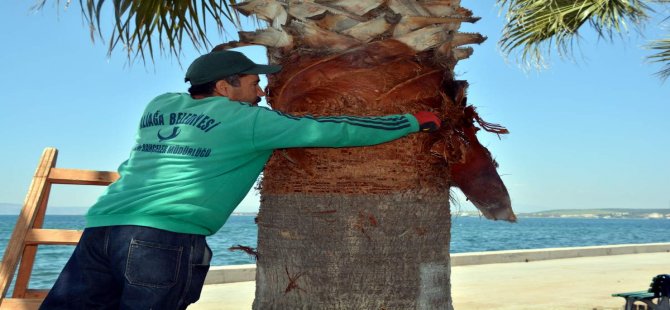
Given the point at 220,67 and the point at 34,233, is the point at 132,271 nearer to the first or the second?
the point at 220,67

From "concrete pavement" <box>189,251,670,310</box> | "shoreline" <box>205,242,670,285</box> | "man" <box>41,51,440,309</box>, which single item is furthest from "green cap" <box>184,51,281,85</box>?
"shoreline" <box>205,242,670,285</box>

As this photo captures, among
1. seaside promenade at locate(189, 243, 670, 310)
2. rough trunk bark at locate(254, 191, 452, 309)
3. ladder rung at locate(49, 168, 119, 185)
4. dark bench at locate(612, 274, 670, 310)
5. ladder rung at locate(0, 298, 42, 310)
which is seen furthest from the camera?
seaside promenade at locate(189, 243, 670, 310)

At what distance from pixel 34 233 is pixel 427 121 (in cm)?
263

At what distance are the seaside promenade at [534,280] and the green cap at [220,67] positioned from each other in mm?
5708

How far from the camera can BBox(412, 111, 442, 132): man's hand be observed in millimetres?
2795

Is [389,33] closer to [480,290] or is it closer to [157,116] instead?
[157,116]

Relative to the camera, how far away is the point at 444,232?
301 cm

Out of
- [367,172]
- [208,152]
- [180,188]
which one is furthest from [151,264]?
[367,172]

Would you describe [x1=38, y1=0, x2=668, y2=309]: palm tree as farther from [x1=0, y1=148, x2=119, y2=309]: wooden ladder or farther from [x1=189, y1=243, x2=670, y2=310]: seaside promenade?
[x1=189, y1=243, x2=670, y2=310]: seaside promenade

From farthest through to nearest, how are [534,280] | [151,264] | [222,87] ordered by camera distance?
[534,280]
[222,87]
[151,264]

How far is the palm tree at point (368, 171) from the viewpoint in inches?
110

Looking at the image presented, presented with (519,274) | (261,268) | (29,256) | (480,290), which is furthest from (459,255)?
(261,268)

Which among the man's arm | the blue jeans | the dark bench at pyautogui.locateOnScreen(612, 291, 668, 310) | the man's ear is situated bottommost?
the dark bench at pyautogui.locateOnScreen(612, 291, 668, 310)

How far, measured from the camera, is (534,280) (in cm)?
1140
